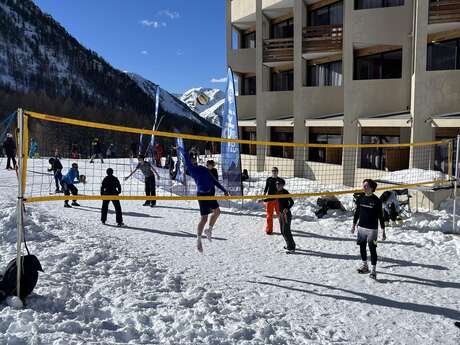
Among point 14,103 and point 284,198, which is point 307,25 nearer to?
point 284,198

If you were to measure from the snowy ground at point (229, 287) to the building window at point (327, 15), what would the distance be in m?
12.1

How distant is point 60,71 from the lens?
5241 inches

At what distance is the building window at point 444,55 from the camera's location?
47.9ft

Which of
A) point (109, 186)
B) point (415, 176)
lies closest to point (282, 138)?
point (415, 176)

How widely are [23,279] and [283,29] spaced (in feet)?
69.8

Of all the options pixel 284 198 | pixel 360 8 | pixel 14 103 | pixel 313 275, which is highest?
pixel 14 103

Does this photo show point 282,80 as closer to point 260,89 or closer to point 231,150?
point 260,89

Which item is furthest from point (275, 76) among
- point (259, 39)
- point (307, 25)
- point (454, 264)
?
point (454, 264)

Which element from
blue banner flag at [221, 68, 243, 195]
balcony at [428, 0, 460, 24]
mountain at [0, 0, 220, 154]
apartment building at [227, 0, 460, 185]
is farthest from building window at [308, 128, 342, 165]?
mountain at [0, 0, 220, 154]

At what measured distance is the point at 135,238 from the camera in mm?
9086

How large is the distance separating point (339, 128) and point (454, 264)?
11.5 metres

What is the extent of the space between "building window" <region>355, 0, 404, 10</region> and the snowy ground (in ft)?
33.5

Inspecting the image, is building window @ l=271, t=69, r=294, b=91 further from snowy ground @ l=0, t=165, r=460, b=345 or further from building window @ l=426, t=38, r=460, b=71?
snowy ground @ l=0, t=165, r=460, b=345

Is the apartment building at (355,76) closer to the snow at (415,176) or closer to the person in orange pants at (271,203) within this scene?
the snow at (415,176)
